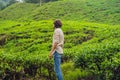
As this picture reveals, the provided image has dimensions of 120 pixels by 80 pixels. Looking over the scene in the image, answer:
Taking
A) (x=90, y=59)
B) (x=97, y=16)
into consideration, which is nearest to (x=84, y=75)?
(x=90, y=59)

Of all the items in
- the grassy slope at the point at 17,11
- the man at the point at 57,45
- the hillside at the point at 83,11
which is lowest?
the grassy slope at the point at 17,11

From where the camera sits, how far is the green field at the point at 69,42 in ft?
35.6

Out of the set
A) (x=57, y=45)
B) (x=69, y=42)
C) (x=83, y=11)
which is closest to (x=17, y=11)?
(x=83, y=11)

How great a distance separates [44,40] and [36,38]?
187cm

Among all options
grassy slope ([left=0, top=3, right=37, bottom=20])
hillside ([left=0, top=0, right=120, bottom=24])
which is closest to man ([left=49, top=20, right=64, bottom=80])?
hillside ([left=0, top=0, right=120, bottom=24])

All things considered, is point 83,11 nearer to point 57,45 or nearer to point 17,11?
point 17,11

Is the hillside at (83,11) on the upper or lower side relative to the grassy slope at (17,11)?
upper

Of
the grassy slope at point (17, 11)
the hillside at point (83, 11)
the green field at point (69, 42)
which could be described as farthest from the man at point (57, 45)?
the grassy slope at point (17, 11)

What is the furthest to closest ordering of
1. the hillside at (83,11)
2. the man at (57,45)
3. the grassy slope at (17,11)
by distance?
the grassy slope at (17,11)
the hillside at (83,11)
the man at (57,45)

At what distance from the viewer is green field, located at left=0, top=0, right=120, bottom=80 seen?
10.8 meters

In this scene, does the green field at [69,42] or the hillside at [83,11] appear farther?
the hillside at [83,11]

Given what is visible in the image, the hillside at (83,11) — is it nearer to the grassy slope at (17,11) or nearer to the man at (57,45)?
the grassy slope at (17,11)

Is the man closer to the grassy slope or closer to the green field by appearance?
the green field

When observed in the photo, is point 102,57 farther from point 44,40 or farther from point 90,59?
point 44,40
